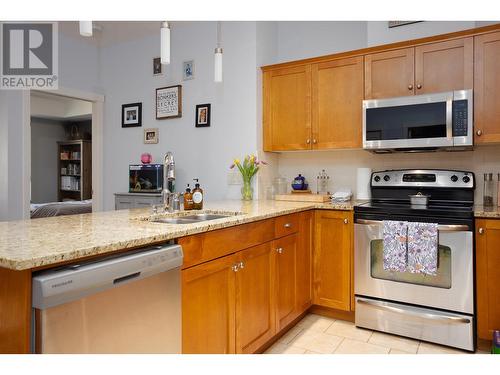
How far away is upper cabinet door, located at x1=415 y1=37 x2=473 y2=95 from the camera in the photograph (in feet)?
8.78

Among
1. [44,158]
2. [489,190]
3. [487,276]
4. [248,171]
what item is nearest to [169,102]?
[248,171]

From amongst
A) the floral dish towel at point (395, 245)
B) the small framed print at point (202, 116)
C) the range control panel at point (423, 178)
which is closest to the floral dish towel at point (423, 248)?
the floral dish towel at point (395, 245)

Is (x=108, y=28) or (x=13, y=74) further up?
(x=108, y=28)

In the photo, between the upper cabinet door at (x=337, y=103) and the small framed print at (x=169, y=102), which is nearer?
the upper cabinet door at (x=337, y=103)

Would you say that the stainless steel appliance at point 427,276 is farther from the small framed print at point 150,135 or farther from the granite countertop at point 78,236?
the small framed print at point 150,135

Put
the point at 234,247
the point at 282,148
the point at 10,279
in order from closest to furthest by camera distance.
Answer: the point at 10,279
the point at 234,247
the point at 282,148

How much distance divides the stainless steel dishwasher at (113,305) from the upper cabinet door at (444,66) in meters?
2.31

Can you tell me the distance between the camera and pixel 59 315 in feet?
3.77

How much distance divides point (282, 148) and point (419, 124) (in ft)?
3.85

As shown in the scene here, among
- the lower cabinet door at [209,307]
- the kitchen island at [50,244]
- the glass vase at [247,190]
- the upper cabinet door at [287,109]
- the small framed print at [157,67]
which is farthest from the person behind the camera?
the small framed print at [157,67]

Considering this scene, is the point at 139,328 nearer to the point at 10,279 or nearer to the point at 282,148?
the point at 10,279

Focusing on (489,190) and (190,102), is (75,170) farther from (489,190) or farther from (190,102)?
(489,190)

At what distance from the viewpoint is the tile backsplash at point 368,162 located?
2.88 meters

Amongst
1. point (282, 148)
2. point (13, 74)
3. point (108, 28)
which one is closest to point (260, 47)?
point (282, 148)
